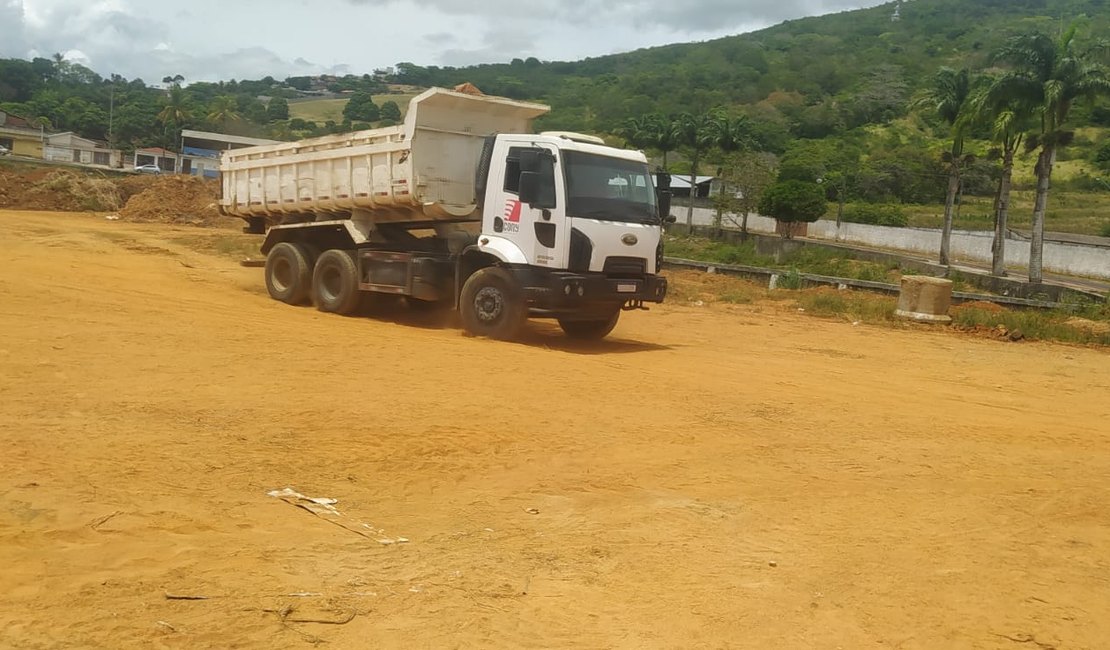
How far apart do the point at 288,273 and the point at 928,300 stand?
1290cm

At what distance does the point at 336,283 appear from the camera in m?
15.4

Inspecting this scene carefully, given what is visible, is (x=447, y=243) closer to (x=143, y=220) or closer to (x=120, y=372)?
(x=120, y=372)

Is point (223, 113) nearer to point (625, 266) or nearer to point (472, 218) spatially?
point (472, 218)

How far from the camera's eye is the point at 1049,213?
2421 inches

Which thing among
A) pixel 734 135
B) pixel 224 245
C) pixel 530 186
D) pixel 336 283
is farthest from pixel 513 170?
pixel 734 135

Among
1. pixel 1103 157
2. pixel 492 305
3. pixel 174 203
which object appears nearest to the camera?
pixel 492 305

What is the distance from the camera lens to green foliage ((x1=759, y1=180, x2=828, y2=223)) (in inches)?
2156

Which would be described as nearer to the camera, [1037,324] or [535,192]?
[535,192]

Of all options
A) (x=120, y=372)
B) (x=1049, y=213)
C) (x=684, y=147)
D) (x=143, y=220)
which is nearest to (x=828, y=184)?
(x=684, y=147)

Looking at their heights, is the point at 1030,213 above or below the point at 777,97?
below

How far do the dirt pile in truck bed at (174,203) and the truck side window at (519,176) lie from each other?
2360 centimetres

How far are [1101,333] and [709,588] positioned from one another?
55.9 feet

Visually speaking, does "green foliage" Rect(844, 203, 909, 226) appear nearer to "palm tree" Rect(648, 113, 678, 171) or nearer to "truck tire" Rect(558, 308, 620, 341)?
"palm tree" Rect(648, 113, 678, 171)

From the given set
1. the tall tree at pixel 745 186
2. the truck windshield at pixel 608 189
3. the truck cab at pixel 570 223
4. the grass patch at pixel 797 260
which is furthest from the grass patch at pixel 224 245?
the tall tree at pixel 745 186
